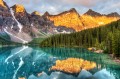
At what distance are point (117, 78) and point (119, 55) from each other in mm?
47750

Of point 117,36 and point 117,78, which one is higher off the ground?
point 117,36

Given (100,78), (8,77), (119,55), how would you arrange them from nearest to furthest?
(100,78)
(8,77)
(119,55)

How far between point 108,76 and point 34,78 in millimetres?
17424

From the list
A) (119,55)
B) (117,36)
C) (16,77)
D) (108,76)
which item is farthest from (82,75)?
(117,36)

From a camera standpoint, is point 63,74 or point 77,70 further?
point 77,70

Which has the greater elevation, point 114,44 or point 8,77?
point 114,44

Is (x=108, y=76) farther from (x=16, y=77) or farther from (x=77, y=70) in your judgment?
(x=16, y=77)

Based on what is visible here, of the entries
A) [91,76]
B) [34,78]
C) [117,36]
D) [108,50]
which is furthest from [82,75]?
[108,50]

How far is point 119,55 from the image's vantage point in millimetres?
105625

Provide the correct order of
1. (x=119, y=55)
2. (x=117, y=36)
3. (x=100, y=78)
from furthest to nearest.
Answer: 1. (x=117, y=36)
2. (x=119, y=55)
3. (x=100, y=78)

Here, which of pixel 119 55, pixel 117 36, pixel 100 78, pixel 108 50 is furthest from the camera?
pixel 108 50

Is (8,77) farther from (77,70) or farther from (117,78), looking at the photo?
(117,78)

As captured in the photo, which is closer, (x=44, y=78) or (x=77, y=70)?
(x=44, y=78)

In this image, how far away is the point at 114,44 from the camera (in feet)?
363
